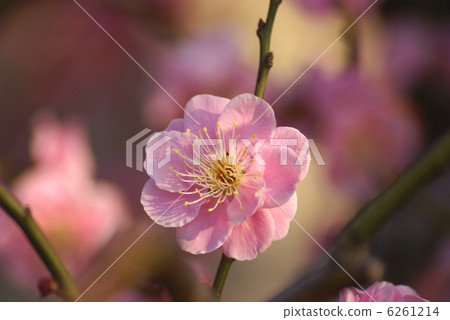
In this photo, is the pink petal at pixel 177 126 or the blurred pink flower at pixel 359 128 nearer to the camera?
the pink petal at pixel 177 126

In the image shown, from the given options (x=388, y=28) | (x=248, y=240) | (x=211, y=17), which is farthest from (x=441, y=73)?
(x=248, y=240)

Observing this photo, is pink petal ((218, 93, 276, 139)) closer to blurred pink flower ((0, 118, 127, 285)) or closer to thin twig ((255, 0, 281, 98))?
thin twig ((255, 0, 281, 98))

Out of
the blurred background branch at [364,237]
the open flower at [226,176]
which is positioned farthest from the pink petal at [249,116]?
the blurred background branch at [364,237]

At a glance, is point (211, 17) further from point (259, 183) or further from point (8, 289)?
point (8, 289)

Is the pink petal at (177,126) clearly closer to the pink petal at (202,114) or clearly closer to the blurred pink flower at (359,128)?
the pink petal at (202,114)

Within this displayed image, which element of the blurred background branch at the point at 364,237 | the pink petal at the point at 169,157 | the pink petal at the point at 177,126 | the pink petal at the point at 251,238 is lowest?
the blurred background branch at the point at 364,237

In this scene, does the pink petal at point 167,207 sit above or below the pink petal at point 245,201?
above
